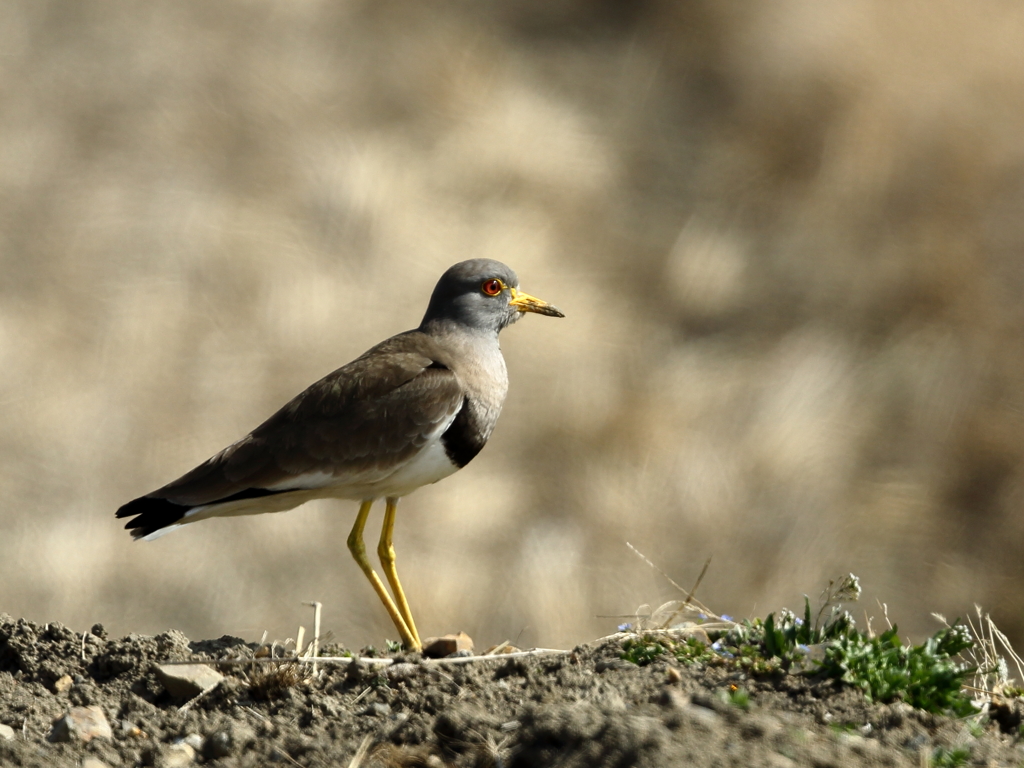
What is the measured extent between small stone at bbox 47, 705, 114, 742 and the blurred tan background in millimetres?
5179

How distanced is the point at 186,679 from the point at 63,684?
1.73ft

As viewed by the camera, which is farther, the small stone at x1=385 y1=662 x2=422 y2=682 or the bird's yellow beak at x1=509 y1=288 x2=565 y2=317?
the bird's yellow beak at x1=509 y1=288 x2=565 y2=317

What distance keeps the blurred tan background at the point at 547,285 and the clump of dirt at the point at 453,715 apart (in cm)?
481

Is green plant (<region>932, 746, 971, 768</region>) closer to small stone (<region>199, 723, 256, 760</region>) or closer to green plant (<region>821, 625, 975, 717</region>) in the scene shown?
green plant (<region>821, 625, 975, 717</region>)

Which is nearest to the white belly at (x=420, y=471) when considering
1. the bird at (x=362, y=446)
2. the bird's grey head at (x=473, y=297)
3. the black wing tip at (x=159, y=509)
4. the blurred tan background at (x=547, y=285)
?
the bird at (x=362, y=446)

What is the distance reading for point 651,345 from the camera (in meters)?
10.4

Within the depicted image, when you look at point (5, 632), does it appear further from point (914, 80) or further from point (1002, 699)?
point (914, 80)

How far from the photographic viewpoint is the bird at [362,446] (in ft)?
15.3

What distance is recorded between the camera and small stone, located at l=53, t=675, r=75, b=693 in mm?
3992

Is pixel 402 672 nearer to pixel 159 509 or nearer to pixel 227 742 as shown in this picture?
pixel 227 742

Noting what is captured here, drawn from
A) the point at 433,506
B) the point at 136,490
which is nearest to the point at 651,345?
the point at 433,506

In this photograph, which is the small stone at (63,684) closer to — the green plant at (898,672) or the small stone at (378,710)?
the small stone at (378,710)

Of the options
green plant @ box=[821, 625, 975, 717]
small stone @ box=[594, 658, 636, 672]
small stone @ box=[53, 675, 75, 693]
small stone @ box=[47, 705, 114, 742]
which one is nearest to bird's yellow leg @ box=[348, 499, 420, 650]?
small stone @ box=[594, 658, 636, 672]

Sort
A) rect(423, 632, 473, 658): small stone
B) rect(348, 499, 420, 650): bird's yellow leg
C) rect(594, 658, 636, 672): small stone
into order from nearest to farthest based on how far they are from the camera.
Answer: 1. rect(594, 658, 636, 672): small stone
2. rect(423, 632, 473, 658): small stone
3. rect(348, 499, 420, 650): bird's yellow leg
